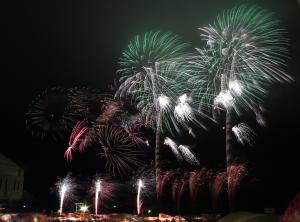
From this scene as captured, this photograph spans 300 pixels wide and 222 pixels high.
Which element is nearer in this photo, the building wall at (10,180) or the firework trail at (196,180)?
the firework trail at (196,180)

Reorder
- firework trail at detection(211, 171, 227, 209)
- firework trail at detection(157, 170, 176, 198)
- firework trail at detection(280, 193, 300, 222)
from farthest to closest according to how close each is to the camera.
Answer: firework trail at detection(211, 171, 227, 209), firework trail at detection(157, 170, 176, 198), firework trail at detection(280, 193, 300, 222)

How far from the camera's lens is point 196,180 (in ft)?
192

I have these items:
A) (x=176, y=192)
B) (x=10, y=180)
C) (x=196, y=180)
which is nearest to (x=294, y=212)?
(x=196, y=180)

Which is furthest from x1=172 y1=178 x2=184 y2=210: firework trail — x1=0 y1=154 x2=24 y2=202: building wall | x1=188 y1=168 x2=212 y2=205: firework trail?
x1=0 y1=154 x2=24 y2=202: building wall

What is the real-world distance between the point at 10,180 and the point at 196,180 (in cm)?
3883

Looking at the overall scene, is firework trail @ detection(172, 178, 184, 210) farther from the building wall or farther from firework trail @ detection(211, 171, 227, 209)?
the building wall

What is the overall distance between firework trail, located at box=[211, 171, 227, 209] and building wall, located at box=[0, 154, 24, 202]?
36018 millimetres

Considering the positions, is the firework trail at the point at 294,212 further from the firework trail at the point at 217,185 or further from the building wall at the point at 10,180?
the building wall at the point at 10,180

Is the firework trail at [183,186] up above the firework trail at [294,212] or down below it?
above

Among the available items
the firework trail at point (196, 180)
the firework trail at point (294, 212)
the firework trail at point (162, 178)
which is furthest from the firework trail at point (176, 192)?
the firework trail at point (294, 212)

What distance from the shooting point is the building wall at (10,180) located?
77.7m

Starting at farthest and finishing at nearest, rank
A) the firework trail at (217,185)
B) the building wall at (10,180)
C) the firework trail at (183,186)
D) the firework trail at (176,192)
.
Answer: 1. the building wall at (10,180)
2. the firework trail at (176,192)
3. the firework trail at (183,186)
4. the firework trail at (217,185)

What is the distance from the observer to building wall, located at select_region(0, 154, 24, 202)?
7769 cm

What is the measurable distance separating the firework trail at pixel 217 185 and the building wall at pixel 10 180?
118ft
